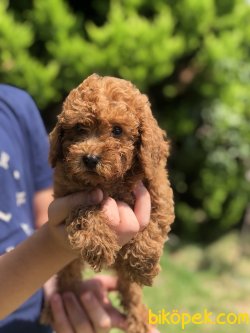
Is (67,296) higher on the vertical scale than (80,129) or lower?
lower

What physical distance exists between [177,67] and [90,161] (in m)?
4.88

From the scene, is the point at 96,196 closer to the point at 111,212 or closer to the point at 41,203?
the point at 111,212

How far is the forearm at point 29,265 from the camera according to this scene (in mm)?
2014

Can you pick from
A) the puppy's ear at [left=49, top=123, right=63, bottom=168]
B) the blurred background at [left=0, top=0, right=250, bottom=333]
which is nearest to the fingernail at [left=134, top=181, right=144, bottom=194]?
the puppy's ear at [left=49, top=123, right=63, bottom=168]

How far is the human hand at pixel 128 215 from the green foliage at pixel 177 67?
332cm

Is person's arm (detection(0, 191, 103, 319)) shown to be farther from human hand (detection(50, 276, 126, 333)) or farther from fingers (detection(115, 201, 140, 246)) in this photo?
human hand (detection(50, 276, 126, 333))

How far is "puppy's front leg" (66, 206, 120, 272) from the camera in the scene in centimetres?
178

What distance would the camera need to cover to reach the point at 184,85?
6449mm

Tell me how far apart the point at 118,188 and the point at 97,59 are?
3.47m

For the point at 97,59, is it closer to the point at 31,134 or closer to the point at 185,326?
the point at 31,134

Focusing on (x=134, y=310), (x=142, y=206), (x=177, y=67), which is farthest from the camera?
(x=177, y=67)

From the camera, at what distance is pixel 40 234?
6.68 feet

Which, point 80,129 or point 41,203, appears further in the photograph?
point 41,203

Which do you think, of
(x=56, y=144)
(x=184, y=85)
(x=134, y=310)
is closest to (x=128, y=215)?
(x=56, y=144)
